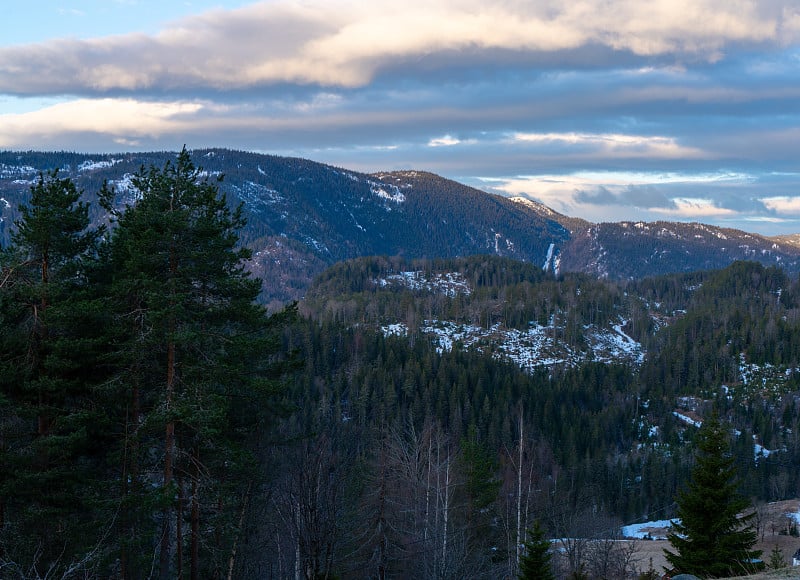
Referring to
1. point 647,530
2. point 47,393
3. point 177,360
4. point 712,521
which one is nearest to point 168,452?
point 177,360

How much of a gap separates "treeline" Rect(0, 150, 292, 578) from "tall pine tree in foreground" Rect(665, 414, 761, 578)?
1794cm

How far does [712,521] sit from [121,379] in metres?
23.9

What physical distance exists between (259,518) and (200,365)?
44.2 ft

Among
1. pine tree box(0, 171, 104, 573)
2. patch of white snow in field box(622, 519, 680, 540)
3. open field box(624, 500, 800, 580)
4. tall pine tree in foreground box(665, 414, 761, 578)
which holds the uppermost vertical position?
pine tree box(0, 171, 104, 573)

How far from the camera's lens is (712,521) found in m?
28.8

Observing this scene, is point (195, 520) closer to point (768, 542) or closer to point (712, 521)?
point (712, 521)

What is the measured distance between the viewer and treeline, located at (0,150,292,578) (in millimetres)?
23781

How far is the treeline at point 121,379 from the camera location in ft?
78.0

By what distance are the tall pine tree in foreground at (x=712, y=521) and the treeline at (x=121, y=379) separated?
17.9 metres

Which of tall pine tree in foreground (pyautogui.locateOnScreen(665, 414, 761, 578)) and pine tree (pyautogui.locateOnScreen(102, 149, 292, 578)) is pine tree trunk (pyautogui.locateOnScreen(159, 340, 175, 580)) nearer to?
pine tree (pyautogui.locateOnScreen(102, 149, 292, 578))

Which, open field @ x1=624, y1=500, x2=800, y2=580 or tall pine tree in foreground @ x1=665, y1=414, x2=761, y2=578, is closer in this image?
tall pine tree in foreground @ x1=665, y1=414, x2=761, y2=578

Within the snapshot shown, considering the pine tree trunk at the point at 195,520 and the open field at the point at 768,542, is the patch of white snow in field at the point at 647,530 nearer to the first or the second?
the open field at the point at 768,542

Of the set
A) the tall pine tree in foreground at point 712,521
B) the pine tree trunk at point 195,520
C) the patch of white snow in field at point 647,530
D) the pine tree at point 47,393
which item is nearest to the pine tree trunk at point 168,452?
the pine tree trunk at point 195,520

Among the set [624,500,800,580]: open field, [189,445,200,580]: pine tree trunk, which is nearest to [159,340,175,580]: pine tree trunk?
[189,445,200,580]: pine tree trunk
